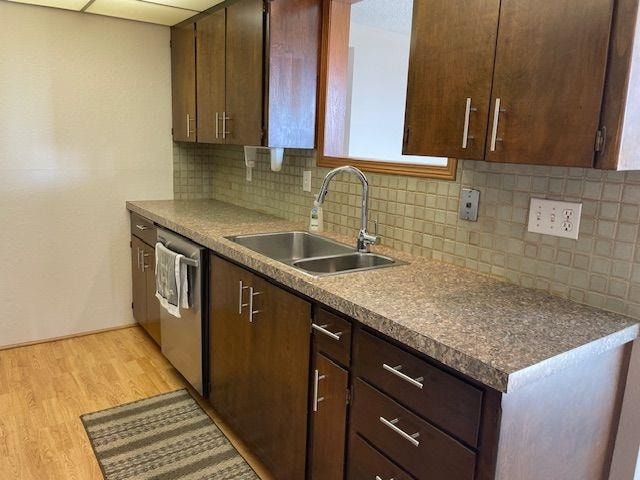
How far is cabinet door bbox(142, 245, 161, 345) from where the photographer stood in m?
2.97

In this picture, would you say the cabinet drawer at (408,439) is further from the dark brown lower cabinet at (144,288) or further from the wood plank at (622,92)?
the dark brown lower cabinet at (144,288)

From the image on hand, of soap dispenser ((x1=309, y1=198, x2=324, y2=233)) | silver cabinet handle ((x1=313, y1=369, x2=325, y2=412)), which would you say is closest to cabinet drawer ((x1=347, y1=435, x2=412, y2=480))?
silver cabinet handle ((x1=313, y1=369, x2=325, y2=412))

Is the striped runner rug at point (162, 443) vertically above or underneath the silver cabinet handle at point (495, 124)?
underneath

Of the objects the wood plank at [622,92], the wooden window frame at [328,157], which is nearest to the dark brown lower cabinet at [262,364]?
the wooden window frame at [328,157]

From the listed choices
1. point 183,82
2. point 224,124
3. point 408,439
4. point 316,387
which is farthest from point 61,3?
point 408,439

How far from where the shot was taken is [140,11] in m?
2.94

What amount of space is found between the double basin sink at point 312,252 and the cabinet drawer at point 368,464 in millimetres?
651

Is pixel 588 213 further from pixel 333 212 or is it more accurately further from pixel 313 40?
pixel 313 40

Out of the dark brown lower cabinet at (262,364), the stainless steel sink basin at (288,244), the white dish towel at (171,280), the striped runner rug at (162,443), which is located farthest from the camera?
the white dish towel at (171,280)

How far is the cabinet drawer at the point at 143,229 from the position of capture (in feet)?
9.68

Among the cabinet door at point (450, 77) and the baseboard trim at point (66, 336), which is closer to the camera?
the cabinet door at point (450, 77)

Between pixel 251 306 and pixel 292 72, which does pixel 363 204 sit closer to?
pixel 251 306

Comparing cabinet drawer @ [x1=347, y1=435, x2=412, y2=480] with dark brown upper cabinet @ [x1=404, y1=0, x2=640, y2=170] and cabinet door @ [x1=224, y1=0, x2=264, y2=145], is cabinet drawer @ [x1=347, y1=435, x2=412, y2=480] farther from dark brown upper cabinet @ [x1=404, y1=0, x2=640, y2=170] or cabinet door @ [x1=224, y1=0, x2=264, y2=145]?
cabinet door @ [x1=224, y1=0, x2=264, y2=145]

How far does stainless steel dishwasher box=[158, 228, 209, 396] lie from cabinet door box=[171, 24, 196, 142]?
0.86m
